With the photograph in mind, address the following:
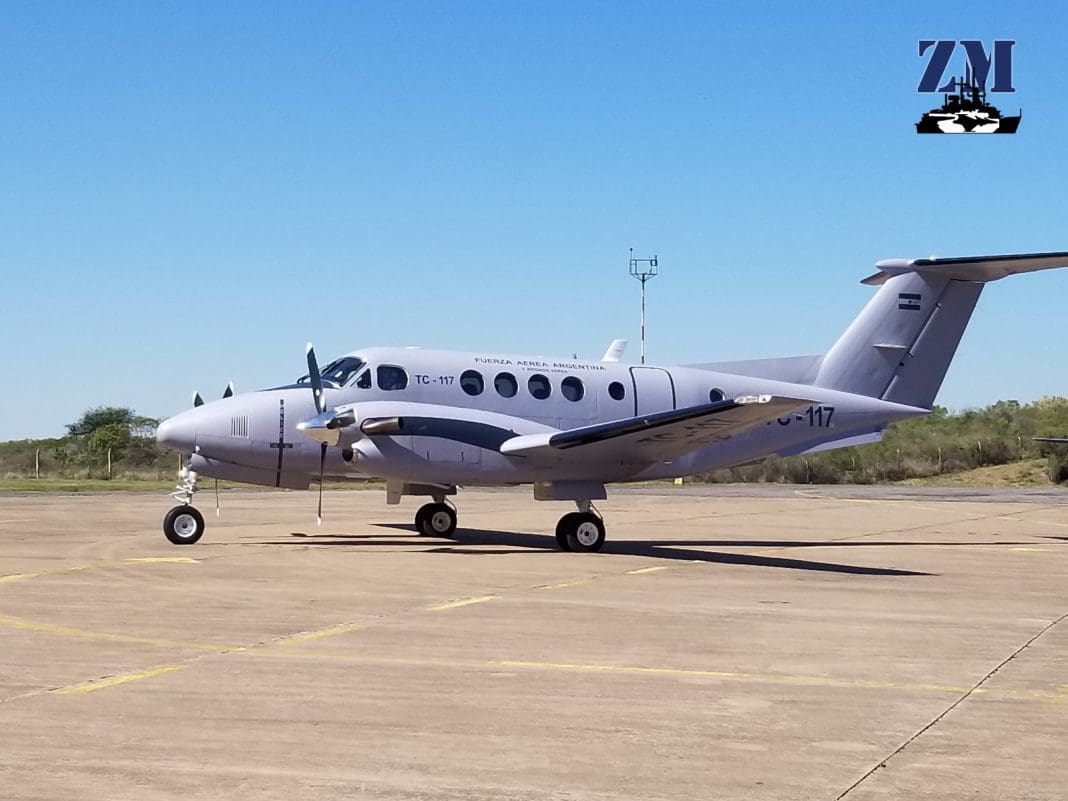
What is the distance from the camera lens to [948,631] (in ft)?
37.8

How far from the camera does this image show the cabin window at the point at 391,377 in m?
20.0

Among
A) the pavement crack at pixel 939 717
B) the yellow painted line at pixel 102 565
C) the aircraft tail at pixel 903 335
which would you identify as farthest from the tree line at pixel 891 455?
the pavement crack at pixel 939 717

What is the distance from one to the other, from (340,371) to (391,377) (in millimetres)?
839

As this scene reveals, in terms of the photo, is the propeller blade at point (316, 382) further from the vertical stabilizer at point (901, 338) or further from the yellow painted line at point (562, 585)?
the vertical stabilizer at point (901, 338)

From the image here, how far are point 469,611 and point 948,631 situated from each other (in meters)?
4.55

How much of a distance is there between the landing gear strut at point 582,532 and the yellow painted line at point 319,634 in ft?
28.9

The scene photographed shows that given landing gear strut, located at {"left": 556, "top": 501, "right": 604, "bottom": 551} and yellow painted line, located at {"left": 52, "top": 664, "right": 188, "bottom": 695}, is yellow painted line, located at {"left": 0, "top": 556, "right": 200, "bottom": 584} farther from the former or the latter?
yellow painted line, located at {"left": 52, "top": 664, "right": 188, "bottom": 695}

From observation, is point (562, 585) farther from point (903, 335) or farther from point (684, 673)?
point (903, 335)

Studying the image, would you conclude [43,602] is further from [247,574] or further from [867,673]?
[867,673]

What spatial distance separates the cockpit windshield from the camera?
65.5 ft

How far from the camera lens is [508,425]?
20.2 m

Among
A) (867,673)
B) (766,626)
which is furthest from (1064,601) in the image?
(867,673)

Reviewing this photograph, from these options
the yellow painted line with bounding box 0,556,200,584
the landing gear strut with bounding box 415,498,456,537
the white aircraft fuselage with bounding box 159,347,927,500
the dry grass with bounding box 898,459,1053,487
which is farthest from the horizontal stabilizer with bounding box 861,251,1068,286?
the dry grass with bounding box 898,459,1053,487

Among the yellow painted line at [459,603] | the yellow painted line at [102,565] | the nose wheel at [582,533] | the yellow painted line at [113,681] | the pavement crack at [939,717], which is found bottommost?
the pavement crack at [939,717]
